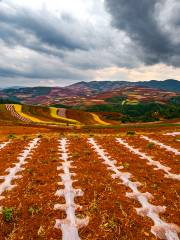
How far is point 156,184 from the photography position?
560 inches

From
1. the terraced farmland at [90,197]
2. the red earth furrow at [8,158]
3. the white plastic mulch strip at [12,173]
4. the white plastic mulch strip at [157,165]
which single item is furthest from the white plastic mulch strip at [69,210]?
the white plastic mulch strip at [157,165]

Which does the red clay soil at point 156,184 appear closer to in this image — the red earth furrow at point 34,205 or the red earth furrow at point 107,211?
the red earth furrow at point 107,211

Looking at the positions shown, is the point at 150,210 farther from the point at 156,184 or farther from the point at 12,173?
the point at 12,173

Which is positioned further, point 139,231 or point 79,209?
point 79,209

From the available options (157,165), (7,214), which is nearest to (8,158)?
(7,214)

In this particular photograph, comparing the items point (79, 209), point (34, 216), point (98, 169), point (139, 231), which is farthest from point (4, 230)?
point (98, 169)

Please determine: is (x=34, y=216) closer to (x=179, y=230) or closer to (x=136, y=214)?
(x=136, y=214)

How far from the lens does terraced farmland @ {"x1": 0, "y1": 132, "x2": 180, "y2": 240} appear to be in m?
9.30

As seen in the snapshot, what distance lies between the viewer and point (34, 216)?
1038cm

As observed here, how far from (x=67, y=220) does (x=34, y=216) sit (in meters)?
1.48

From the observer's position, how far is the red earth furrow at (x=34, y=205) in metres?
9.16

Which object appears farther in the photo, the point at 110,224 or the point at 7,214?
the point at 7,214

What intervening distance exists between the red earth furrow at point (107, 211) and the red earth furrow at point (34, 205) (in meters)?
1.27

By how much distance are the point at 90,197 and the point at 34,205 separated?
275cm
